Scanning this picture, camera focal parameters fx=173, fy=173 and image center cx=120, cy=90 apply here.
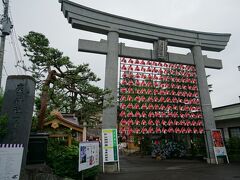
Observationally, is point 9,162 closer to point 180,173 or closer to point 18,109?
point 18,109

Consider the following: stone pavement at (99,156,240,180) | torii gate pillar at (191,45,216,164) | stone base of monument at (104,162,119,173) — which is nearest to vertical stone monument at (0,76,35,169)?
stone pavement at (99,156,240,180)

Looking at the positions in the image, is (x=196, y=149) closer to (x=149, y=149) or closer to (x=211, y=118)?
(x=211, y=118)

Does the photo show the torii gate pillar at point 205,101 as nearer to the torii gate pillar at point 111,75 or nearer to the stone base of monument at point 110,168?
the torii gate pillar at point 111,75

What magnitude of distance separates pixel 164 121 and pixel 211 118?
11.9ft

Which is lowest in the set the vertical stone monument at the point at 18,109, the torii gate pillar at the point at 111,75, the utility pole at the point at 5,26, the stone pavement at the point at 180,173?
the stone pavement at the point at 180,173

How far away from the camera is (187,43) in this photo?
13711mm

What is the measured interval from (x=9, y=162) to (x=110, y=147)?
21.5 ft

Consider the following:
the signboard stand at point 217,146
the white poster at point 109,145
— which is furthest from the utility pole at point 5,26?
the signboard stand at point 217,146

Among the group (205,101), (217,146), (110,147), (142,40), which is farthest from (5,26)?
(217,146)

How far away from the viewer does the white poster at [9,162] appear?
3.32 meters

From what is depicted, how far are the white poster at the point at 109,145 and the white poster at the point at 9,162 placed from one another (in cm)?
626

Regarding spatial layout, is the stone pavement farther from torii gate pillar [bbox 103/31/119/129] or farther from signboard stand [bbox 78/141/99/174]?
torii gate pillar [bbox 103/31/119/129]

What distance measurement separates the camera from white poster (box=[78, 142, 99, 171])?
213 inches

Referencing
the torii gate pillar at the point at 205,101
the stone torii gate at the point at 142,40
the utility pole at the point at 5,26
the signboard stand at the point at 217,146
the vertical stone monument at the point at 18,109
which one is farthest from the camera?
the torii gate pillar at the point at 205,101
